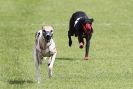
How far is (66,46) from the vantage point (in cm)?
2261

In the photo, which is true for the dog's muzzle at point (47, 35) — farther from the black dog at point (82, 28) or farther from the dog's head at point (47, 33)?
the black dog at point (82, 28)

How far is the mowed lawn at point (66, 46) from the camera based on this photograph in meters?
14.2

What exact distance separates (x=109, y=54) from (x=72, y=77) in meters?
5.86

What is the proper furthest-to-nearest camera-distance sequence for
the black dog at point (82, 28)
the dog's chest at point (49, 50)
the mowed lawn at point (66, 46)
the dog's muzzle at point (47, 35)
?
1. the black dog at point (82, 28)
2. the mowed lawn at point (66, 46)
3. the dog's chest at point (49, 50)
4. the dog's muzzle at point (47, 35)

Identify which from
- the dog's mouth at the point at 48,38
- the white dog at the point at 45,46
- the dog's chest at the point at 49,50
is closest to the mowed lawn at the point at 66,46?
the white dog at the point at 45,46


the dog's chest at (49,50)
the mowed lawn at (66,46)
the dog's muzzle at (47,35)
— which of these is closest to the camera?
the dog's muzzle at (47,35)

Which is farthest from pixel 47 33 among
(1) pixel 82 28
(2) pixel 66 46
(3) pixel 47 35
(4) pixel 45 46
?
(2) pixel 66 46

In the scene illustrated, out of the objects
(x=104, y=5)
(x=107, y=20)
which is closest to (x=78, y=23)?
(x=107, y=20)

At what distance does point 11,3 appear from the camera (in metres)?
38.0

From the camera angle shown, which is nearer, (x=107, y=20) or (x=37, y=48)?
(x=37, y=48)

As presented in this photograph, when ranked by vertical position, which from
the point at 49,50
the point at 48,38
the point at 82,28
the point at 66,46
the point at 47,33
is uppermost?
the point at 47,33

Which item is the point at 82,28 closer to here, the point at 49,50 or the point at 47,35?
the point at 49,50

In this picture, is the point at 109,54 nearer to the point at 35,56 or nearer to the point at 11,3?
the point at 35,56

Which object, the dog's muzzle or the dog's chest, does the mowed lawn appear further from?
the dog's muzzle
